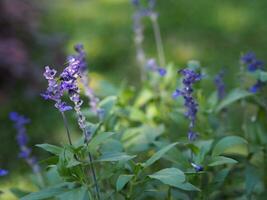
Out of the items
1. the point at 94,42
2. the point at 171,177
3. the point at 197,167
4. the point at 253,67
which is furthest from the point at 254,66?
the point at 94,42

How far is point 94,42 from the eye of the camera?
6.26 meters

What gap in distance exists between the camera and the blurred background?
5020 millimetres

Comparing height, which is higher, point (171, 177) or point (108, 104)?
point (108, 104)

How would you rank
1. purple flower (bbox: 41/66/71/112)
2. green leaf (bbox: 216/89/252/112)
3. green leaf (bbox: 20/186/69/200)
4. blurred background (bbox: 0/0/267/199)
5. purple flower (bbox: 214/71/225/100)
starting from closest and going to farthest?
purple flower (bbox: 41/66/71/112), green leaf (bbox: 20/186/69/200), green leaf (bbox: 216/89/252/112), purple flower (bbox: 214/71/225/100), blurred background (bbox: 0/0/267/199)

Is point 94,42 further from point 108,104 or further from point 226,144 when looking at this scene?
point 226,144

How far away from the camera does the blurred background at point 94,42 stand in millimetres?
5020

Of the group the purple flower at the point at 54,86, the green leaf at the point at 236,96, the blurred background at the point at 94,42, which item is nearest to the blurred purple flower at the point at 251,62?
the green leaf at the point at 236,96

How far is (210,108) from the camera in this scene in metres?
3.15

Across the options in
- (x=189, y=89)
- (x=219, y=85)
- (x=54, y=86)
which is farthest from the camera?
(x=219, y=85)

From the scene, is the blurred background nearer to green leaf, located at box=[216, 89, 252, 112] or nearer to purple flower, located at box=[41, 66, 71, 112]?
green leaf, located at box=[216, 89, 252, 112]

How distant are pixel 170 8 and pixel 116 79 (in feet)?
4.95

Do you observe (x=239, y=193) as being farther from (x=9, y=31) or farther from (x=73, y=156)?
(x=9, y=31)

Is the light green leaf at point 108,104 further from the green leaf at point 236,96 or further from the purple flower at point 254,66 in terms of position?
the purple flower at point 254,66

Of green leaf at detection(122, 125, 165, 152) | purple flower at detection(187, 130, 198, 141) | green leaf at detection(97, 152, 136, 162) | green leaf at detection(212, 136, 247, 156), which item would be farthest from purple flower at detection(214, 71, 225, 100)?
green leaf at detection(97, 152, 136, 162)
